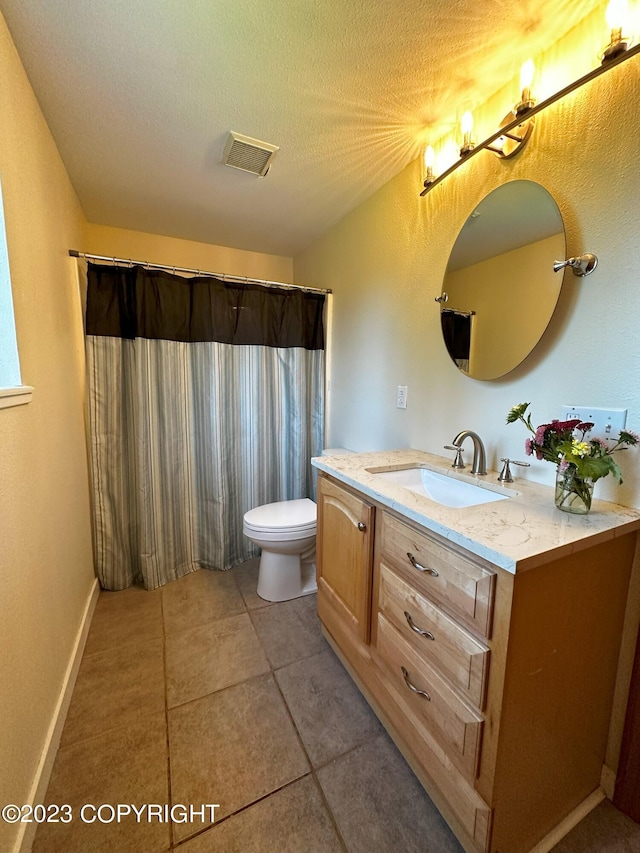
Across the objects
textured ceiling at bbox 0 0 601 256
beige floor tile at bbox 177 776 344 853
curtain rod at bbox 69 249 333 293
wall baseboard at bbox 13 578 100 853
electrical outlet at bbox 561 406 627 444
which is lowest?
beige floor tile at bbox 177 776 344 853

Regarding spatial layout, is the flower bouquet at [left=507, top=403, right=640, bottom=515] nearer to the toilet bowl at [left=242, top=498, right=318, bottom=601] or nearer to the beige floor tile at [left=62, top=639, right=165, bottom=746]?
the toilet bowl at [left=242, top=498, right=318, bottom=601]

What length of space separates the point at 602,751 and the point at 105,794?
149 centimetres

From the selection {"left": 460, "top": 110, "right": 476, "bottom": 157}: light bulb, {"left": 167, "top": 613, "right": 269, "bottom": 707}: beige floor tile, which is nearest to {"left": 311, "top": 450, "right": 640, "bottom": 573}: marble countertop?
{"left": 167, "top": 613, "right": 269, "bottom": 707}: beige floor tile

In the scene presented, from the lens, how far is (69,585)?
1.41m

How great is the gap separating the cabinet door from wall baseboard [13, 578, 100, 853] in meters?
1.01

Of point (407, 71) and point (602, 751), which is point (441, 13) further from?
point (602, 751)

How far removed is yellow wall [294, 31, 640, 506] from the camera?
0.93 metres

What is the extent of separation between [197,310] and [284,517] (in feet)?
4.38

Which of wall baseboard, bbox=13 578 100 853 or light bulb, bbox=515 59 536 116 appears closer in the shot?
wall baseboard, bbox=13 578 100 853

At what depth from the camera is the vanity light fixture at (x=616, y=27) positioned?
2.76 ft

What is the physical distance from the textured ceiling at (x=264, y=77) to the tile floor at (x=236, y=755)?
2.25m

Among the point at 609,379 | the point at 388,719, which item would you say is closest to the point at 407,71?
the point at 609,379

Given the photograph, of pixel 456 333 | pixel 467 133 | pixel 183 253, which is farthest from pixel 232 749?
pixel 183 253

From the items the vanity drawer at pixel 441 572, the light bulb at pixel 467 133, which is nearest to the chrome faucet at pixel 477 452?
the vanity drawer at pixel 441 572
